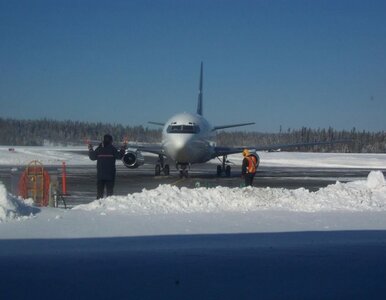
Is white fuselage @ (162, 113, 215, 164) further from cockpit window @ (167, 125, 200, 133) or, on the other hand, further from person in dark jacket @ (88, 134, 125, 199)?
person in dark jacket @ (88, 134, 125, 199)

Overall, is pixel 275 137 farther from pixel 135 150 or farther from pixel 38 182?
pixel 38 182

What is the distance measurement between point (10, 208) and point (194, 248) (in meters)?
3.96

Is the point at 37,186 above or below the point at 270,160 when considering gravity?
above

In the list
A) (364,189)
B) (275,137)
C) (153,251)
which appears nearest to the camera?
(153,251)

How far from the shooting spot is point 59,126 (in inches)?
7387

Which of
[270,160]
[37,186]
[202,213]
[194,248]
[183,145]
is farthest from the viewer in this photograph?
[270,160]

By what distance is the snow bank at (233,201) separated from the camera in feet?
40.0

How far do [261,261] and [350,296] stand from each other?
1593mm

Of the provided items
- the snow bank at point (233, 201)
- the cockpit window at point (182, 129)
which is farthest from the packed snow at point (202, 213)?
the cockpit window at point (182, 129)

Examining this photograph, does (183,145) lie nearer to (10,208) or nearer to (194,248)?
(10,208)

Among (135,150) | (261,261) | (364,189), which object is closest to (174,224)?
(261,261)

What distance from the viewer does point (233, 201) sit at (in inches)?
510

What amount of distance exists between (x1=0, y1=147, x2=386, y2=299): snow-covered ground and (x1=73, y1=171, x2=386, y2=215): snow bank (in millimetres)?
42

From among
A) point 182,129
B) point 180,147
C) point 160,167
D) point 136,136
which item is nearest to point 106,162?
point 180,147
